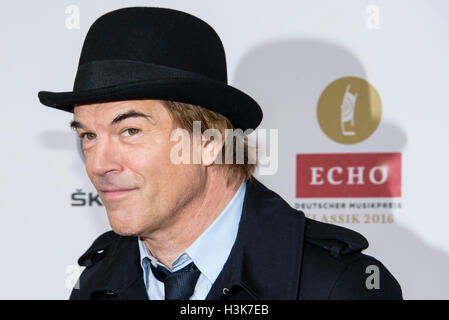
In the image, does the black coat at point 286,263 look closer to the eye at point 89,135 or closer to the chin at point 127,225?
the chin at point 127,225

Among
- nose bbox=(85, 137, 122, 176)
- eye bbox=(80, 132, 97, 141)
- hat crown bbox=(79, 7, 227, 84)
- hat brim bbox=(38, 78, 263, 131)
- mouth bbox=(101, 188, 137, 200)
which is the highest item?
hat crown bbox=(79, 7, 227, 84)

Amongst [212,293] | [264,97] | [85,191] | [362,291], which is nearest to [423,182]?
[264,97]

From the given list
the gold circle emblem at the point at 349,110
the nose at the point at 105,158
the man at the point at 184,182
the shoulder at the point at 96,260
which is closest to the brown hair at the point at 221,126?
the man at the point at 184,182

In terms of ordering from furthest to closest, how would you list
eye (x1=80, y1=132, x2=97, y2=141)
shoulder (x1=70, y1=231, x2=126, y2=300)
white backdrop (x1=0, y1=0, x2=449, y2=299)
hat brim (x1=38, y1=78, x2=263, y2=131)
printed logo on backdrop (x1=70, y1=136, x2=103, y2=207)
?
printed logo on backdrop (x1=70, y1=136, x2=103, y2=207)
white backdrop (x1=0, y1=0, x2=449, y2=299)
shoulder (x1=70, y1=231, x2=126, y2=300)
eye (x1=80, y1=132, x2=97, y2=141)
hat brim (x1=38, y1=78, x2=263, y2=131)

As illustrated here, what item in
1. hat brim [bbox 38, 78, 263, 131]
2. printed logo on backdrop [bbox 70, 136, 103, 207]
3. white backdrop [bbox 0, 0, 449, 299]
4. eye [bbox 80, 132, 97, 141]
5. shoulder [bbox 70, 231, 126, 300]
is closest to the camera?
hat brim [bbox 38, 78, 263, 131]

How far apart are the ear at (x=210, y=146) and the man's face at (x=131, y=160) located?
0.11 m

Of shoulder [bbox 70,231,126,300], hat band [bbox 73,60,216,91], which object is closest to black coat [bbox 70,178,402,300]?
shoulder [bbox 70,231,126,300]

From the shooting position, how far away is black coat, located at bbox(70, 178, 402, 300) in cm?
145

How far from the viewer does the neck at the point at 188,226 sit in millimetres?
1571

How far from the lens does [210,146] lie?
5.30 ft

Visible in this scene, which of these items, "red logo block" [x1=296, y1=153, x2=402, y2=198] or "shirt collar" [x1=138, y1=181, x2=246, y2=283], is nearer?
"shirt collar" [x1=138, y1=181, x2=246, y2=283]

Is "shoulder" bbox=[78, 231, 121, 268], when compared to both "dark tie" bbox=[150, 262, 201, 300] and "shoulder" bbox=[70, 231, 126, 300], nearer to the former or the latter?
"shoulder" bbox=[70, 231, 126, 300]

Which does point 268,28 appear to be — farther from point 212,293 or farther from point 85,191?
point 212,293

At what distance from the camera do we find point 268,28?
2266 mm
